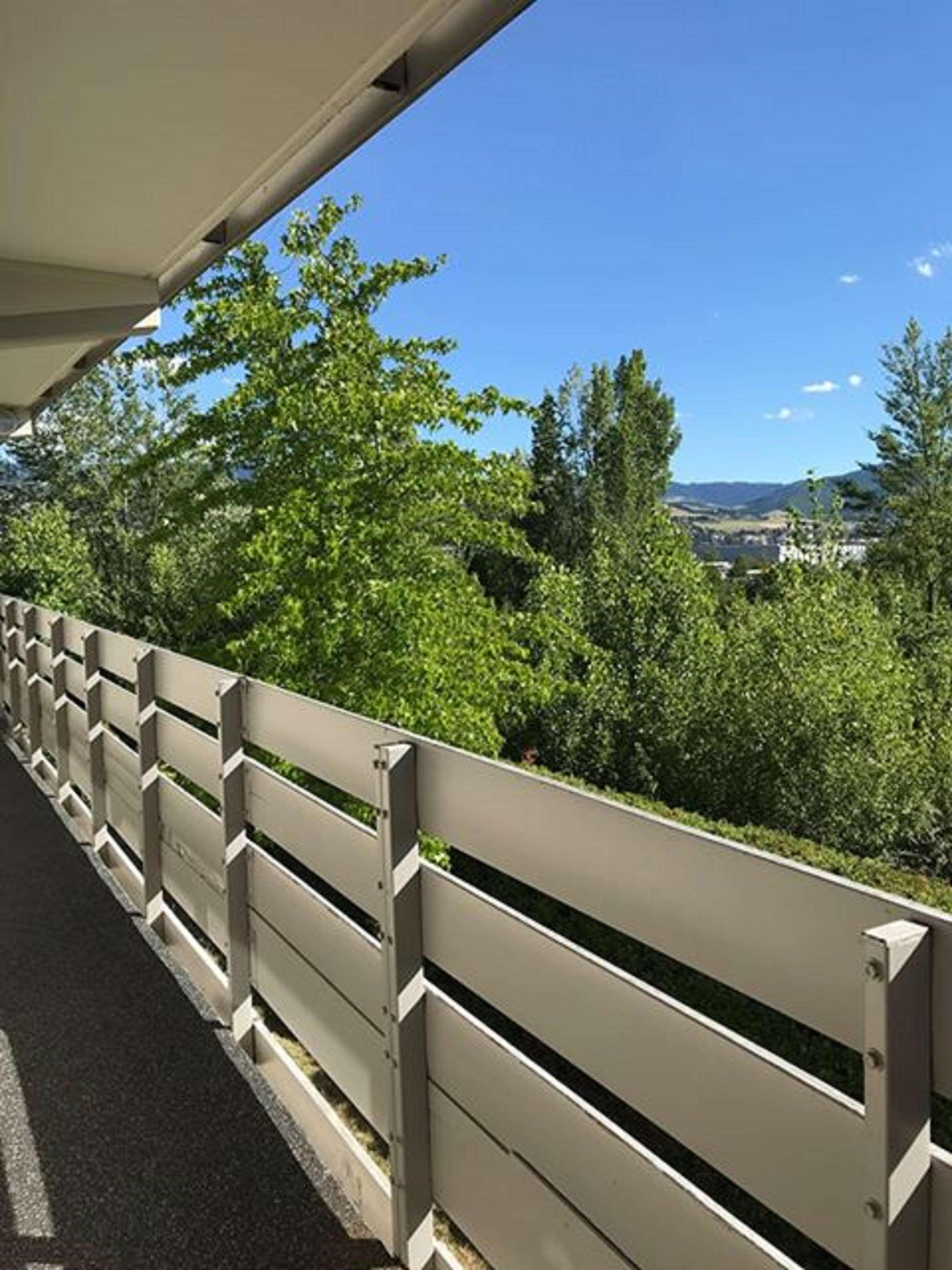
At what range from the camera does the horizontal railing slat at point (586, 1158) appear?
1032 millimetres

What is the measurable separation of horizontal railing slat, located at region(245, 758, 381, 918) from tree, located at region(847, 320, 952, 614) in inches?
1158

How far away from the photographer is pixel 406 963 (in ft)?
5.14

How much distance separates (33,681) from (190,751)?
2930 mm

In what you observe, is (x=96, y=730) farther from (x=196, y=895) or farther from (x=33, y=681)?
(x=33, y=681)

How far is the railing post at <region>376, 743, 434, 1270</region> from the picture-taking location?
5.13 feet

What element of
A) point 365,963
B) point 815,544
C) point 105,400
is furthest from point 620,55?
point 365,963

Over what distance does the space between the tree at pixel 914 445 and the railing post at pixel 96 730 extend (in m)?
28.4

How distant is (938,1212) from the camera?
0.81 m

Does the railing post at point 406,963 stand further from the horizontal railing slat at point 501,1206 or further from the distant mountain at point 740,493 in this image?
the distant mountain at point 740,493

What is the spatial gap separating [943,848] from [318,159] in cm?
940

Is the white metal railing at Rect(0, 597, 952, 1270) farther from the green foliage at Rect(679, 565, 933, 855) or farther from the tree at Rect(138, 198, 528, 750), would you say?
the green foliage at Rect(679, 565, 933, 855)

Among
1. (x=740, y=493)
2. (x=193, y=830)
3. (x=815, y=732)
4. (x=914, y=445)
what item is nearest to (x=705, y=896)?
(x=193, y=830)

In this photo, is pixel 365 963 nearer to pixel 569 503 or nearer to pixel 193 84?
pixel 193 84

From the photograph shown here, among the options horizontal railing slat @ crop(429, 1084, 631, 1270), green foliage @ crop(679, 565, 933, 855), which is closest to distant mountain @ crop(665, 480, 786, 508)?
green foliage @ crop(679, 565, 933, 855)
